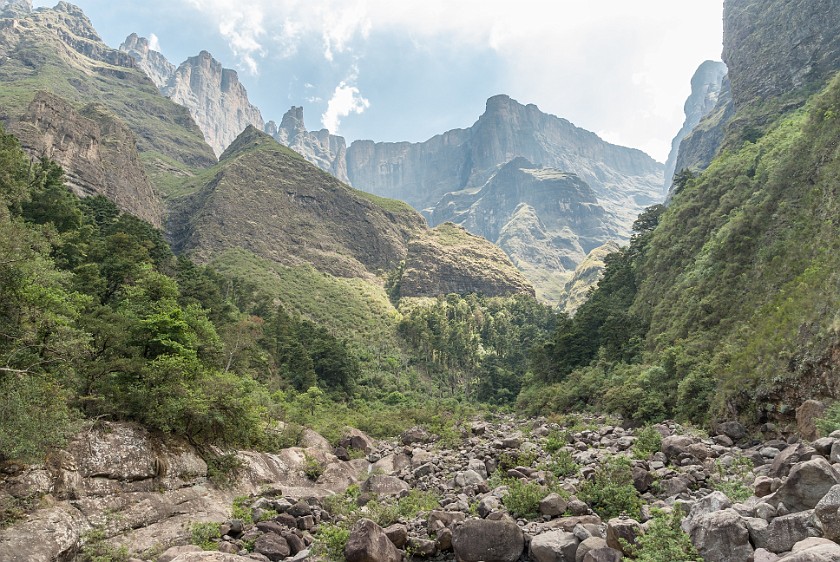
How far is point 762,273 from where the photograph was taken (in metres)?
29.0

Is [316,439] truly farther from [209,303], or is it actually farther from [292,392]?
[209,303]

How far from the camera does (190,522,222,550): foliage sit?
13625 millimetres

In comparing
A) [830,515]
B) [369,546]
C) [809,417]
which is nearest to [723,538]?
[830,515]

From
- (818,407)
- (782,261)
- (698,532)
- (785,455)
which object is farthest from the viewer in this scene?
(782,261)

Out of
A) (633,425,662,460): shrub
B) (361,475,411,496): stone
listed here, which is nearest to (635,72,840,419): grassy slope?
(633,425,662,460): shrub

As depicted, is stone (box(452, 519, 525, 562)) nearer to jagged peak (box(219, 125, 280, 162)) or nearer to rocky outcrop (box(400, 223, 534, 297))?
rocky outcrop (box(400, 223, 534, 297))

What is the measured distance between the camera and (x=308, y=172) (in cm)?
16238

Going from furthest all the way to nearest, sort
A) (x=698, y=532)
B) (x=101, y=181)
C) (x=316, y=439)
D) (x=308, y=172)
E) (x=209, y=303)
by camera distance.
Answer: (x=308, y=172), (x=101, y=181), (x=209, y=303), (x=316, y=439), (x=698, y=532)

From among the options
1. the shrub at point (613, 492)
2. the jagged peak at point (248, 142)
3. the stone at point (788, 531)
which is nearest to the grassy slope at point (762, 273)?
the shrub at point (613, 492)

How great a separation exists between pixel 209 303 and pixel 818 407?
4631cm

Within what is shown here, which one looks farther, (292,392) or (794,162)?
(292,392)

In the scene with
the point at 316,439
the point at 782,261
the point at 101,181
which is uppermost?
the point at 101,181

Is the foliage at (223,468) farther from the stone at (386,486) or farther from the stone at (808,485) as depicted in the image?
the stone at (808,485)

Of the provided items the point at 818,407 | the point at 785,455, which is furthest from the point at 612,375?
the point at 785,455
